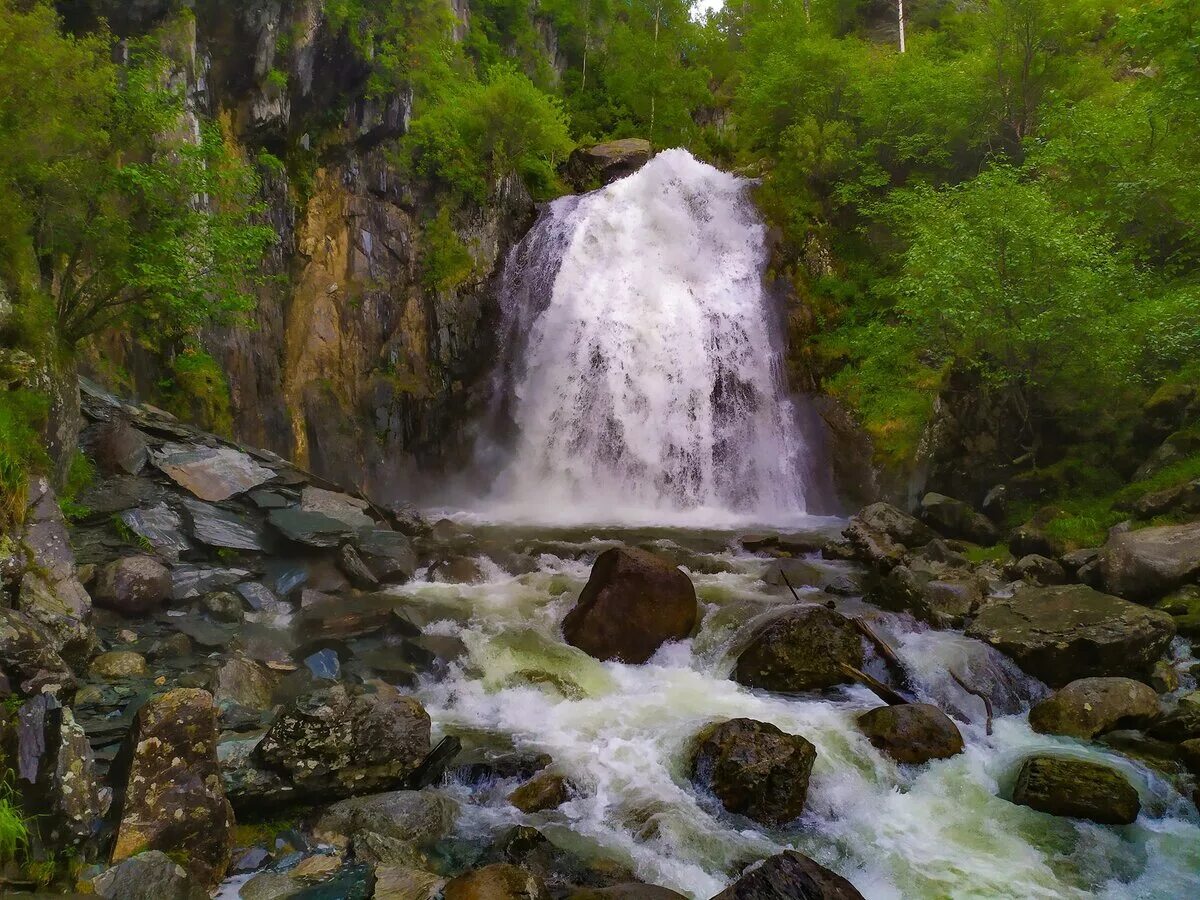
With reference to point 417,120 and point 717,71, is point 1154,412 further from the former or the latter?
point 717,71

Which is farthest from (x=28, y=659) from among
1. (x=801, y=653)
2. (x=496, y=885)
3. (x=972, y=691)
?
(x=972, y=691)

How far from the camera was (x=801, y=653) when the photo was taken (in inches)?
355

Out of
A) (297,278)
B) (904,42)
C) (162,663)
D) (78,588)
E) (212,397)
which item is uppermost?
(904,42)

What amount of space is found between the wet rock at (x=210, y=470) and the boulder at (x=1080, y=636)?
12.1 metres

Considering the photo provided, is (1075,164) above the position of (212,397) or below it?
above

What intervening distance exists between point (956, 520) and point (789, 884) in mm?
12125

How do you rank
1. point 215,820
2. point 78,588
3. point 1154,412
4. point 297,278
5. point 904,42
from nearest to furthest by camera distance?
point 215,820, point 78,588, point 1154,412, point 297,278, point 904,42

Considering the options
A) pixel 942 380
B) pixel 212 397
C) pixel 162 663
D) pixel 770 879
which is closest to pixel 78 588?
pixel 162 663

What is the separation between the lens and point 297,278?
2064 centimetres

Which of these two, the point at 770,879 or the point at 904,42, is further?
the point at 904,42

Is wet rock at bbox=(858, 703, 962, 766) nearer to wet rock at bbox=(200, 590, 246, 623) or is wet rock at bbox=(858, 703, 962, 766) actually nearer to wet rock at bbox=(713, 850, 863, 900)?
wet rock at bbox=(713, 850, 863, 900)

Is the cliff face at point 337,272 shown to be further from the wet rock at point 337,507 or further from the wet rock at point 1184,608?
the wet rock at point 1184,608

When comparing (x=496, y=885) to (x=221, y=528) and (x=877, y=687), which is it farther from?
(x=221, y=528)

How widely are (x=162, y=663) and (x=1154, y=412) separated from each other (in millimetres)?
16882
